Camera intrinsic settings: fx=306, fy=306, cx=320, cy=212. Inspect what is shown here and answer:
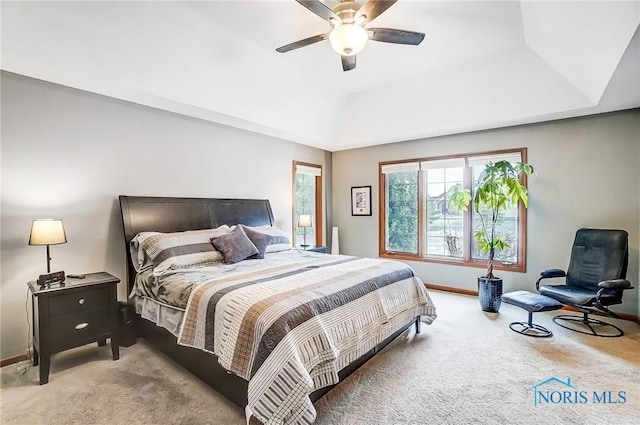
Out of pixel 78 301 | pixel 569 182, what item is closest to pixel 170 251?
pixel 78 301

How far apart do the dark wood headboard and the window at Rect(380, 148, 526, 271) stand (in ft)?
7.53

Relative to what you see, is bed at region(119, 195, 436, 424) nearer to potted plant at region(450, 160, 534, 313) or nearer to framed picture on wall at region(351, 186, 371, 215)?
potted plant at region(450, 160, 534, 313)

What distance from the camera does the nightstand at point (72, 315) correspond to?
2383mm

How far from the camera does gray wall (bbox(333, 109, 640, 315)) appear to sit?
12.0 feet

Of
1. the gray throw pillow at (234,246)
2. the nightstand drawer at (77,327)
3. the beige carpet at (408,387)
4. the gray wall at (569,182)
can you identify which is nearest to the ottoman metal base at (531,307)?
the beige carpet at (408,387)

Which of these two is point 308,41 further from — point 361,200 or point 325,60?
point 361,200

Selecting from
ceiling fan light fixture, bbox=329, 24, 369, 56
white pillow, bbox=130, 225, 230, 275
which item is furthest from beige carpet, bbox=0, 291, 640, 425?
ceiling fan light fixture, bbox=329, 24, 369, 56

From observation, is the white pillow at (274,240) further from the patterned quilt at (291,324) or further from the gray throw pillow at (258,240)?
the patterned quilt at (291,324)

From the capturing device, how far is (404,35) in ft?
8.04

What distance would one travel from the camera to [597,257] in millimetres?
3514

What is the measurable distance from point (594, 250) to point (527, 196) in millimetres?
1002

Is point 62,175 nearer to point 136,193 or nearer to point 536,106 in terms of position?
point 136,193

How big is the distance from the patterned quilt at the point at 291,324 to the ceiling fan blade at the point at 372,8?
80.7 inches

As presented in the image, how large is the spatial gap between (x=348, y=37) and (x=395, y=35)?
1.41ft
